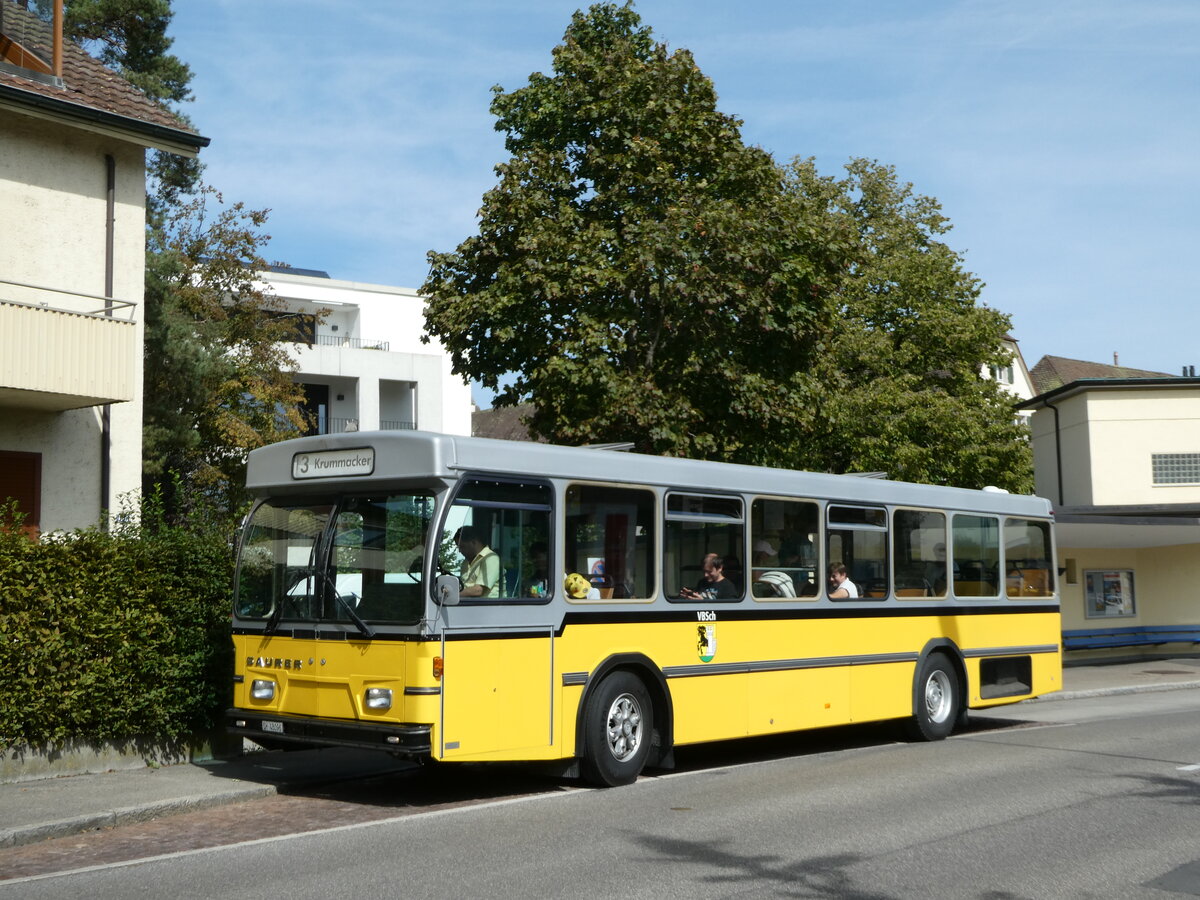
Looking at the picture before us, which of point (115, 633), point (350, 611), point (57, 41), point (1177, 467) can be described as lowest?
point (115, 633)

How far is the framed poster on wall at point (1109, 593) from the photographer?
31.3 metres

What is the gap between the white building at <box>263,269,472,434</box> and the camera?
5147 cm

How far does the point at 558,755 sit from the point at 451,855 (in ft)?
7.88

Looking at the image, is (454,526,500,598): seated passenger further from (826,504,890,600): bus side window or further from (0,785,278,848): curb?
(826,504,890,600): bus side window

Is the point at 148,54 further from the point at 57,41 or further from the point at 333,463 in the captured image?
the point at 333,463

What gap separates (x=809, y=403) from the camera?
69.3ft

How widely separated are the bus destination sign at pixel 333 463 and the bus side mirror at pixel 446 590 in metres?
1.15

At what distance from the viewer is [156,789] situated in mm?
10477

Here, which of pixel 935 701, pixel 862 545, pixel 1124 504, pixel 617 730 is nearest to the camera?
pixel 617 730

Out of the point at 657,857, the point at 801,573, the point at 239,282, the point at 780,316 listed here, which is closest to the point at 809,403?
the point at 780,316

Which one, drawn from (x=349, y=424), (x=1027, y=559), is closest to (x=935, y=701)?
(x=1027, y=559)

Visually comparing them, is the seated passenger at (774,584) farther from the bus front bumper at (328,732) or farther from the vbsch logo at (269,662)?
the vbsch logo at (269,662)

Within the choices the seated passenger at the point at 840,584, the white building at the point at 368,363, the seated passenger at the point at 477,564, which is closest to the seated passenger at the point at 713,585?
the seated passenger at the point at 840,584

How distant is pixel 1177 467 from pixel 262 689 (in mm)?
37146
